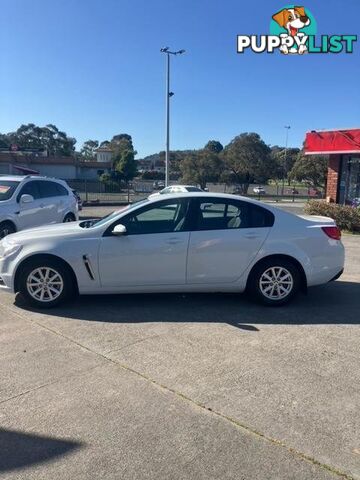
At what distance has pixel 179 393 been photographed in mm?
3543

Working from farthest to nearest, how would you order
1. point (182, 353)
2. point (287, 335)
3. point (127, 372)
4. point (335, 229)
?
point (335, 229)
point (287, 335)
point (182, 353)
point (127, 372)

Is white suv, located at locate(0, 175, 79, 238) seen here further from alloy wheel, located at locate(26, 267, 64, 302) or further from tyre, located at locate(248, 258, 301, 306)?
tyre, located at locate(248, 258, 301, 306)

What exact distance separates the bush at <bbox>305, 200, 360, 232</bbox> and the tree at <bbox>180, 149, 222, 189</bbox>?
1921 inches

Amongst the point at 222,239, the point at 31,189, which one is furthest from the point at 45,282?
the point at 31,189

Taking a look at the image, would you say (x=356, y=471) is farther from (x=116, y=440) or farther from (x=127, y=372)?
(x=127, y=372)

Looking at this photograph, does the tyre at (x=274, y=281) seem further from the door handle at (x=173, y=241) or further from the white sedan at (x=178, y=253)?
the door handle at (x=173, y=241)

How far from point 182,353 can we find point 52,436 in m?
1.61

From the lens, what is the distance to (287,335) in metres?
4.80

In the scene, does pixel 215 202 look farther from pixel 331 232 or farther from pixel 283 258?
pixel 331 232

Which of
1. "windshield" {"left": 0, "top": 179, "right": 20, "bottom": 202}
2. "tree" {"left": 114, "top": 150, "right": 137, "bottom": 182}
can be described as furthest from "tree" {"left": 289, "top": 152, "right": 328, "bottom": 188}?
"windshield" {"left": 0, "top": 179, "right": 20, "bottom": 202}

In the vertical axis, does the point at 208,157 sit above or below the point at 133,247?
above

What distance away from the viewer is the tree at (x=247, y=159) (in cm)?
6347

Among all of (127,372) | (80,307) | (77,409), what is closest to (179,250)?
(80,307)

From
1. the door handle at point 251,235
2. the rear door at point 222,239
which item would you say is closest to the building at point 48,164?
the rear door at point 222,239
